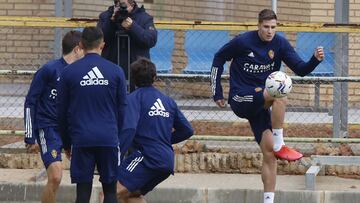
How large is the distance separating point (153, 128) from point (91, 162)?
0.69 metres

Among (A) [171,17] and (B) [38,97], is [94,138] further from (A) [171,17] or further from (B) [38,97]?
(A) [171,17]

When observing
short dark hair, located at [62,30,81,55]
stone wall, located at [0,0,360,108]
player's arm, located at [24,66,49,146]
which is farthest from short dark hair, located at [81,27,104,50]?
stone wall, located at [0,0,360,108]

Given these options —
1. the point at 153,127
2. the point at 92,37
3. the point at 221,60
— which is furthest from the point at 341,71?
the point at 92,37

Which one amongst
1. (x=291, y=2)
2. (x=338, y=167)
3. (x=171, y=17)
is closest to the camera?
(x=338, y=167)

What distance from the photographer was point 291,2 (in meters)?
16.8

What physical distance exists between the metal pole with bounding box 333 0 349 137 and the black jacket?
221 centimetres

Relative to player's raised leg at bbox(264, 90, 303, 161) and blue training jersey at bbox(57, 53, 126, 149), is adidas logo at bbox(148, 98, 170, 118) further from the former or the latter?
player's raised leg at bbox(264, 90, 303, 161)

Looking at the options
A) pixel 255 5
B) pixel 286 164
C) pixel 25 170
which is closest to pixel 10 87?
pixel 25 170

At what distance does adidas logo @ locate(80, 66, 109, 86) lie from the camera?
345 inches

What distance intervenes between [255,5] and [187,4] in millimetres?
1112

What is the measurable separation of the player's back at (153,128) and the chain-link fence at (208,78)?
11.2 feet

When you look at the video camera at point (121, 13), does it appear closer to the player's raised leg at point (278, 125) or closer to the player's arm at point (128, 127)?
the player's raised leg at point (278, 125)

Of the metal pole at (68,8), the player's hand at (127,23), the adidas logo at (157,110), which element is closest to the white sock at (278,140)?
the adidas logo at (157,110)

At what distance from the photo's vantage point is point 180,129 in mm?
9500
